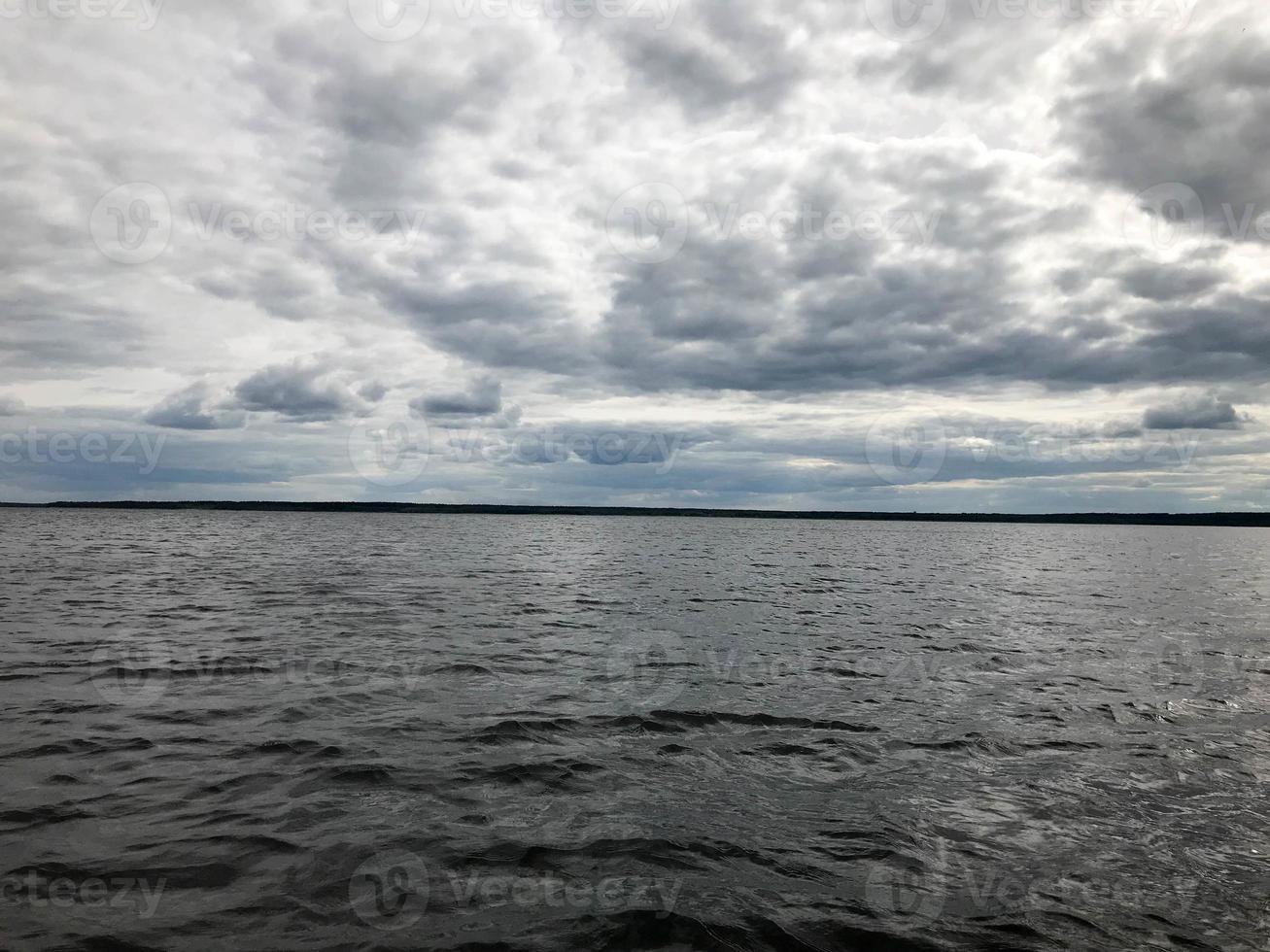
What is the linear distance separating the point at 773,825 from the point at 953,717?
7.75 m

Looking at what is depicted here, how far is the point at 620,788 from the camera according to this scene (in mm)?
11539

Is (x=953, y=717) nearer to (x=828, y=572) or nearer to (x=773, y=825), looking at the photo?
(x=773, y=825)

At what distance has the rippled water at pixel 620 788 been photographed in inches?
310

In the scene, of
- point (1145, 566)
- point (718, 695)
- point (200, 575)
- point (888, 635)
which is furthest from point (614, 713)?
point (1145, 566)

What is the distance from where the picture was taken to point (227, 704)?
610 inches
